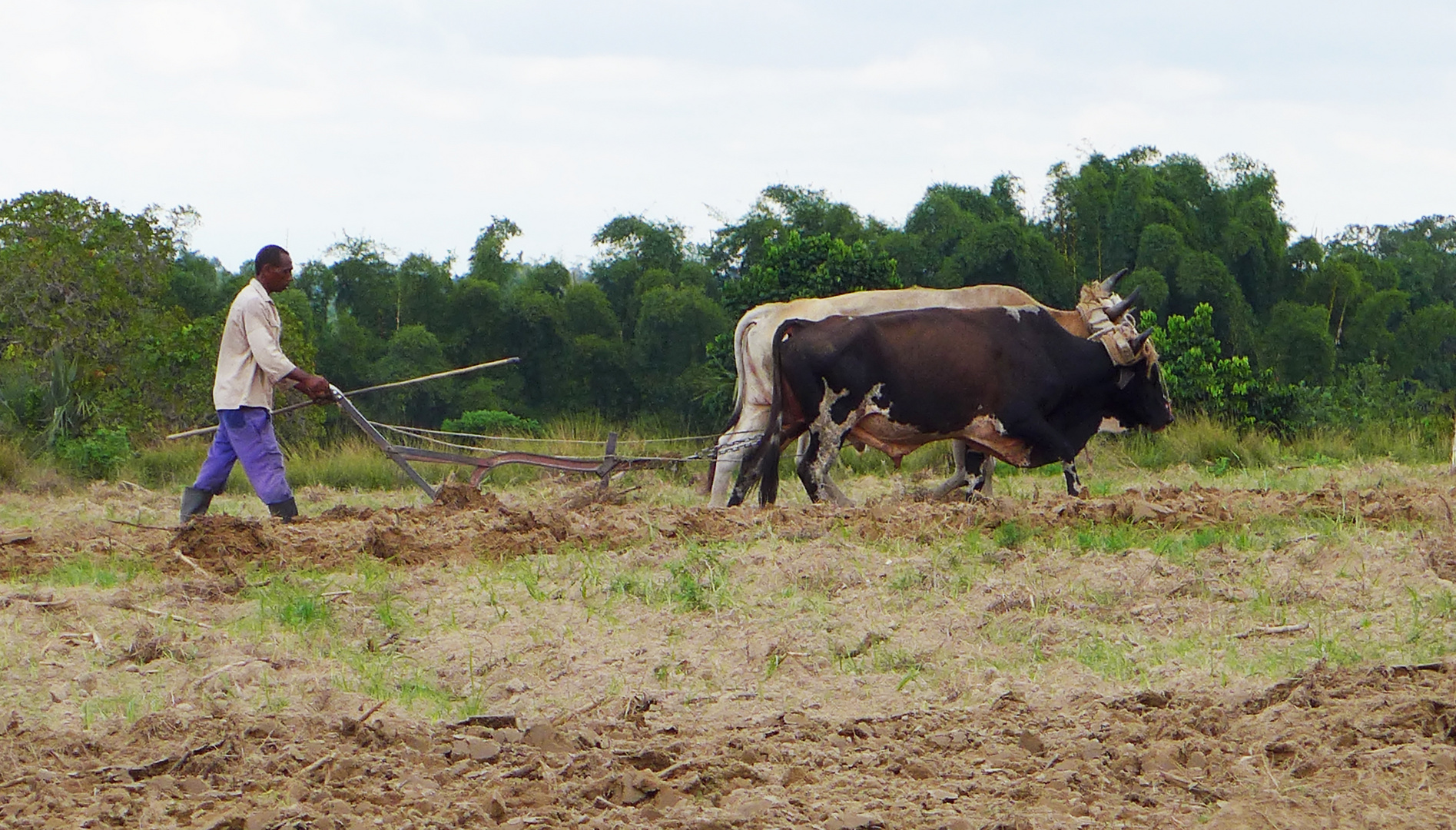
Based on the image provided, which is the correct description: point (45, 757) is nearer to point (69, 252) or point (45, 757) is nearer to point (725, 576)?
point (725, 576)

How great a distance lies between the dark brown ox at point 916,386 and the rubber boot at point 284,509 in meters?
2.62

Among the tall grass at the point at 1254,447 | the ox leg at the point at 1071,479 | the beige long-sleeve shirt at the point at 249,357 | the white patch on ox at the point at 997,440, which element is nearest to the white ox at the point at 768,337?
the white patch on ox at the point at 997,440

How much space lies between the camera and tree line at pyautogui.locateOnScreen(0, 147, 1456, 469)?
60.7ft

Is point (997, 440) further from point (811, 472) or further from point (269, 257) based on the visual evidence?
point (269, 257)

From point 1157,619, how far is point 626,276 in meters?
21.2

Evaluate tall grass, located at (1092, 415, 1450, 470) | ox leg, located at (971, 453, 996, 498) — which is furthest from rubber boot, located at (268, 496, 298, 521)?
tall grass, located at (1092, 415, 1450, 470)

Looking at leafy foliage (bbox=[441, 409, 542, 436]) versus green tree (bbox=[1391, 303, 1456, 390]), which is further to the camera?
green tree (bbox=[1391, 303, 1456, 390])

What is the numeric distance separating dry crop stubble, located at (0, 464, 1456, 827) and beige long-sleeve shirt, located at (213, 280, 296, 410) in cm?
79

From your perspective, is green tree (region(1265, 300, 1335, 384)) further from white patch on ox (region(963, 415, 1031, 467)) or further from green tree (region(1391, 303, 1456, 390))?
white patch on ox (region(963, 415, 1031, 467))

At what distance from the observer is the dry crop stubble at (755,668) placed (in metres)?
3.79

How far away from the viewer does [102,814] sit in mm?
3658

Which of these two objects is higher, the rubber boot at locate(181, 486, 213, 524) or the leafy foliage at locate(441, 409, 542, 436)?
Answer: the rubber boot at locate(181, 486, 213, 524)

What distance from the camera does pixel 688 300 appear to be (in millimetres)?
22672

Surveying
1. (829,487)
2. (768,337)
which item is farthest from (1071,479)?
(768,337)
